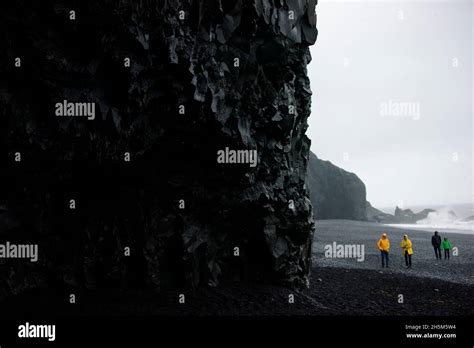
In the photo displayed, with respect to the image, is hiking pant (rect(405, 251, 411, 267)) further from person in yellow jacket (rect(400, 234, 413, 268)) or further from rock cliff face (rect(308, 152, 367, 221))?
rock cliff face (rect(308, 152, 367, 221))

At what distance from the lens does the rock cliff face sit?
9191cm

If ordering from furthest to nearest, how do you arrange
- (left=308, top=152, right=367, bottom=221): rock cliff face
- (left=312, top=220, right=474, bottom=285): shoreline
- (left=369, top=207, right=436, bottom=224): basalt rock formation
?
1. (left=369, top=207, right=436, bottom=224): basalt rock formation
2. (left=308, top=152, right=367, bottom=221): rock cliff face
3. (left=312, top=220, right=474, bottom=285): shoreline

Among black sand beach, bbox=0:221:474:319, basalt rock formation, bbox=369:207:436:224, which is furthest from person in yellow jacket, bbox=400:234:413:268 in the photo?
basalt rock formation, bbox=369:207:436:224

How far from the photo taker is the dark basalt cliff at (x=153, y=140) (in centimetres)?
1434

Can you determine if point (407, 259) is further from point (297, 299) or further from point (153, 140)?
point (153, 140)

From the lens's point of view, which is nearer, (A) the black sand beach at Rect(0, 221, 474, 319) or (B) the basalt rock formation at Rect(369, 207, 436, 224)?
(A) the black sand beach at Rect(0, 221, 474, 319)

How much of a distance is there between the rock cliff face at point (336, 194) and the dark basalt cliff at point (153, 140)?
7354cm

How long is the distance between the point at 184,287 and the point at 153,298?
6.69 feet

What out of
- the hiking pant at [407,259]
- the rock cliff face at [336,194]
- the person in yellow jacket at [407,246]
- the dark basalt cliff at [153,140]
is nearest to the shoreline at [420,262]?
the hiking pant at [407,259]

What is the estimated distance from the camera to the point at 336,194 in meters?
93.6

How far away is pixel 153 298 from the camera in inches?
631

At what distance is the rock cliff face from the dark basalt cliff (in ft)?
241

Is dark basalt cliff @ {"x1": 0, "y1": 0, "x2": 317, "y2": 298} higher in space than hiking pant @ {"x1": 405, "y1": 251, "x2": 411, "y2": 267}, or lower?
higher

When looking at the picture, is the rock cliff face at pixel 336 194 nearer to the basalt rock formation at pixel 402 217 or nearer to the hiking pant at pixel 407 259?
the basalt rock formation at pixel 402 217
